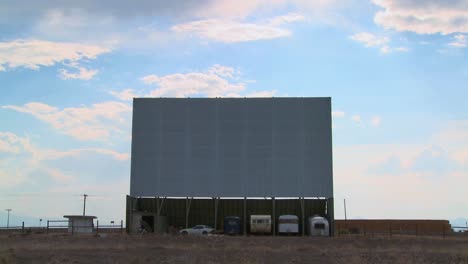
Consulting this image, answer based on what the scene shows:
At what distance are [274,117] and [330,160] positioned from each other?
852cm

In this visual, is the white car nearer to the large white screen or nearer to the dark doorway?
the large white screen

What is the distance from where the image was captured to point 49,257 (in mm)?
30000

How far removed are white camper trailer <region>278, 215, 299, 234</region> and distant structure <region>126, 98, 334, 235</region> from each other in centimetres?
259

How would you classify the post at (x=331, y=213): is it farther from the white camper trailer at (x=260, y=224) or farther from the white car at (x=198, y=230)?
the white car at (x=198, y=230)

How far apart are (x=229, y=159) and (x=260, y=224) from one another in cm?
909

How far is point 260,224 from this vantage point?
67.3m

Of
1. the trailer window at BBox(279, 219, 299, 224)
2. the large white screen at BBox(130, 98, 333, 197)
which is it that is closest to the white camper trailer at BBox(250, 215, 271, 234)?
the trailer window at BBox(279, 219, 299, 224)

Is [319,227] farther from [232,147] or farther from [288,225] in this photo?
[232,147]

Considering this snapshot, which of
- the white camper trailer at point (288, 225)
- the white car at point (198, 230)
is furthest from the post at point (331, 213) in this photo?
the white car at point (198, 230)

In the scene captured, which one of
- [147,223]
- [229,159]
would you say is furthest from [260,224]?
[147,223]

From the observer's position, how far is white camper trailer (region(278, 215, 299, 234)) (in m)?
67.0

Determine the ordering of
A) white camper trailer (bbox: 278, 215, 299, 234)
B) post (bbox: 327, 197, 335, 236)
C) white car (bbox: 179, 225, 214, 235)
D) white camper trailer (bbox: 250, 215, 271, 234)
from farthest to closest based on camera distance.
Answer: post (bbox: 327, 197, 335, 236), white camper trailer (bbox: 250, 215, 271, 234), white car (bbox: 179, 225, 214, 235), white camper trailer (bbox: 278, 215, 299, 234)

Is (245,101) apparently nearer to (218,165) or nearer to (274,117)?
(274,117)

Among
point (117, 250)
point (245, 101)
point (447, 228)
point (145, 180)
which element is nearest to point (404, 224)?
point (447, 228)
